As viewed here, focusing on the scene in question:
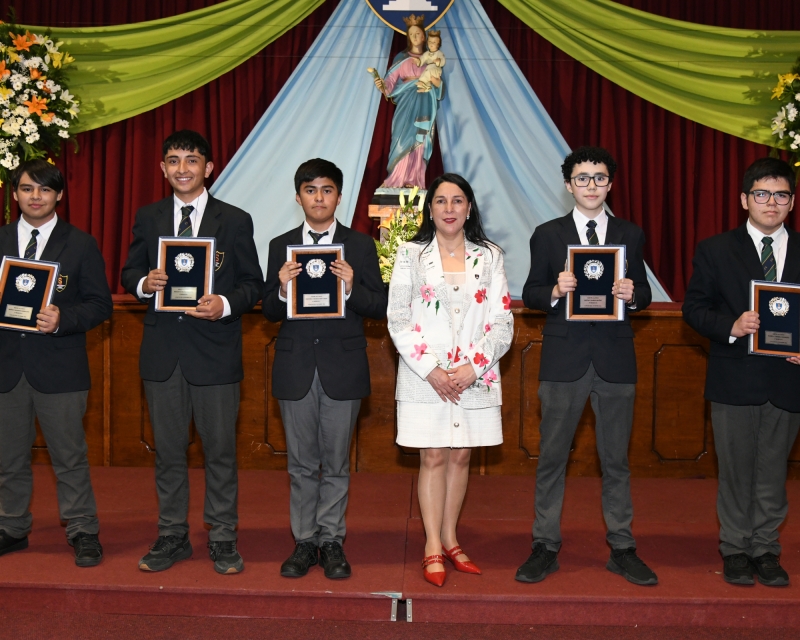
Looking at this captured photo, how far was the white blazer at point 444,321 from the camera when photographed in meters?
2.92

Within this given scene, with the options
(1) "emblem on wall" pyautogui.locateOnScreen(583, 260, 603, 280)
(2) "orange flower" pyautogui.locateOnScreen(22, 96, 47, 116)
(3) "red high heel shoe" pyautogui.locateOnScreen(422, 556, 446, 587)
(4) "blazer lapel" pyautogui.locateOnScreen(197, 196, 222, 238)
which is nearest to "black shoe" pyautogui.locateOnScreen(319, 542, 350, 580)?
(3) "red high heel shoe" pyautogui.locateOnScreen(422, 556, 446, 587)

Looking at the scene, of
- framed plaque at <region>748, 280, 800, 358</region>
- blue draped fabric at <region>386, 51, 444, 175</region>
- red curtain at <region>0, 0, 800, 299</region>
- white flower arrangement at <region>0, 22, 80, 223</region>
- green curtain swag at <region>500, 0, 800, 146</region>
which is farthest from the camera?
red curtain at <region>0, 0, 800, 299</region>

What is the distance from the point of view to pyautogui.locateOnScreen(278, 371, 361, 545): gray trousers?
3008 mm

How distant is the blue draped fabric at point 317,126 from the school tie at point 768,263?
315 centimetres

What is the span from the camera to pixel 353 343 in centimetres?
304

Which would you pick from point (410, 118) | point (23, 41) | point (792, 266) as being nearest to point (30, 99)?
point (23, 41)

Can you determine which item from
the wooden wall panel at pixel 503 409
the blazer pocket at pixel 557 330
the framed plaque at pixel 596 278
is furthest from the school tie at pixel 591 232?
the wooden wall panel at pixel 503 409

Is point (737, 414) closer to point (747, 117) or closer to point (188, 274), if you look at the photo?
point (188, 274)

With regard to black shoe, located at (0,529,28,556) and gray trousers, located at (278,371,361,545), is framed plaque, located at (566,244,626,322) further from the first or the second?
black shoe, located at (0,529,28,556)

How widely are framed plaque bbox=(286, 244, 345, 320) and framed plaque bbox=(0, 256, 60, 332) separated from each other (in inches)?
31.6

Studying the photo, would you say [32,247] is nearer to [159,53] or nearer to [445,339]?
[445,339]

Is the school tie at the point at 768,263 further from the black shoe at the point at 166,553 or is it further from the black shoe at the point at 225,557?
the black shoe at the point at 166,553

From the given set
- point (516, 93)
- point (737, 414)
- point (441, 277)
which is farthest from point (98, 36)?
point (737, 414)

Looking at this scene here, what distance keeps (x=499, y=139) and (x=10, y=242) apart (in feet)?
10.9
